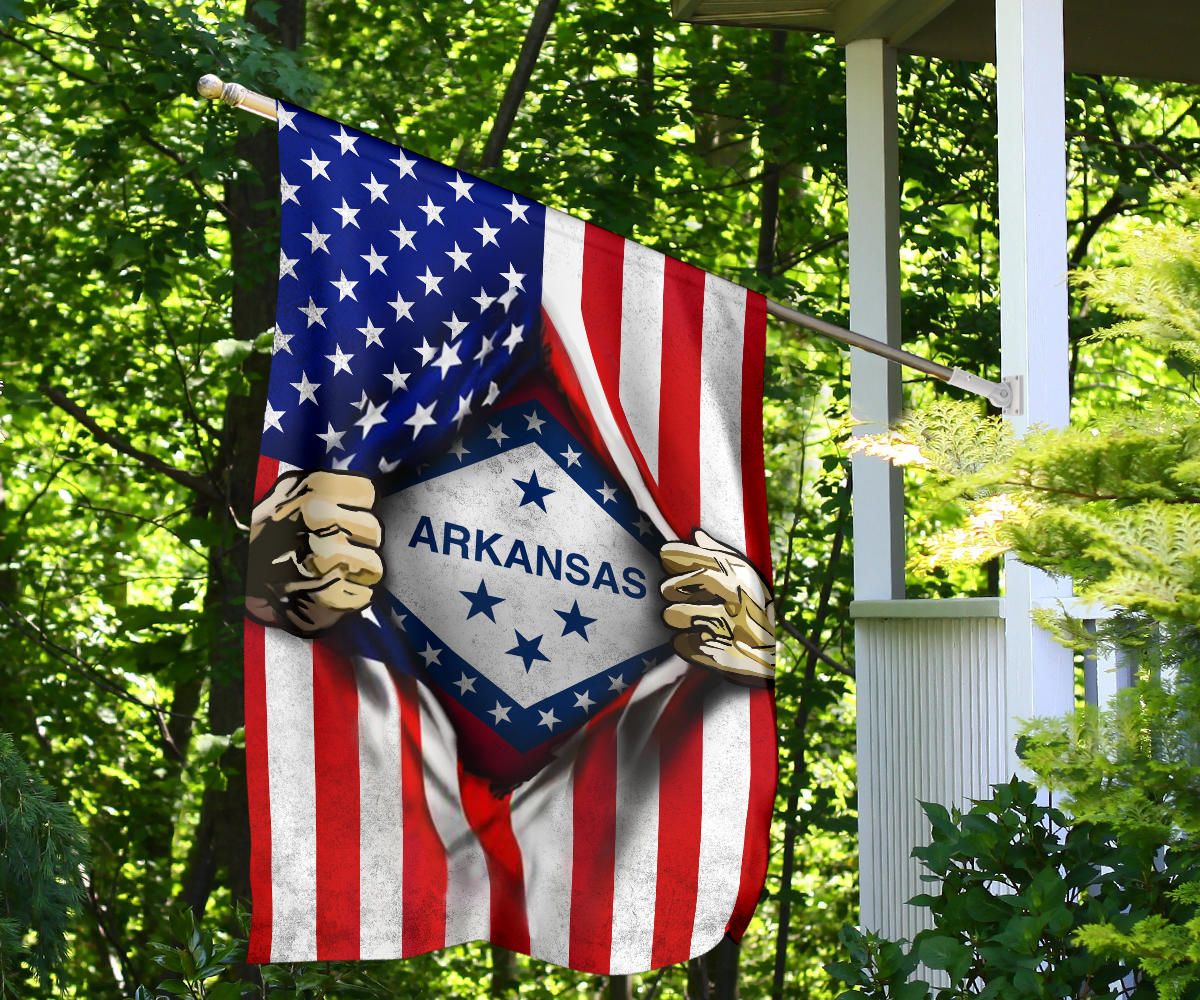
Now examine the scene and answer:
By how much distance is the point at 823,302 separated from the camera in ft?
31.8

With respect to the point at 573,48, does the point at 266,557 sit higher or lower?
lower

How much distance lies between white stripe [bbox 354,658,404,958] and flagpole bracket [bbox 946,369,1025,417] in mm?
1726


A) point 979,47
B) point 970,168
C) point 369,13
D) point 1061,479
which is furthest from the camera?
point 369,13

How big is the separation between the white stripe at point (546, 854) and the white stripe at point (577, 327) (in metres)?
0.70

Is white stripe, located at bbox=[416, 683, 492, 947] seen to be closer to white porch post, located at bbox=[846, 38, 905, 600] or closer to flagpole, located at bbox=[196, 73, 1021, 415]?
flagpole, located at bbox=[196, 73, 1021, 415]

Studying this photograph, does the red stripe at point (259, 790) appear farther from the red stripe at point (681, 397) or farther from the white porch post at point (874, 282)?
the white porch post at point (874, 282)

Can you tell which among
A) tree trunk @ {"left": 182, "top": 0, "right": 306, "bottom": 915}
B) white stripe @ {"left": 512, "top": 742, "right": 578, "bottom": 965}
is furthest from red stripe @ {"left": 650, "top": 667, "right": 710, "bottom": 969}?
tree trunk @ {"left": 182, "top": 0, "right": 306, "bottom": 915}

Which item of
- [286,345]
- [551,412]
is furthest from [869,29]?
[286,345]

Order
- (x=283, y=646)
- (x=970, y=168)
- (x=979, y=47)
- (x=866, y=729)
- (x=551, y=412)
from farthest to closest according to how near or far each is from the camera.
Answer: (x=970, y=168)
(x=979, y=47)
(x=866, y=729)
(x=551, y=412)
(x=283, y=646)

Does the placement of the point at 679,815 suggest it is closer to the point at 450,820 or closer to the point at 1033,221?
the point at 450,820

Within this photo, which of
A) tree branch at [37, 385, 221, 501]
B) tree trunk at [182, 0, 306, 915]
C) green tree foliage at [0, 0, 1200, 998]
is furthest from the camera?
tree branch at [37, 385, 221, 501]

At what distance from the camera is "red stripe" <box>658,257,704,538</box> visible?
3.72 m

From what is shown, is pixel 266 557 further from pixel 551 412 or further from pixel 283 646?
pixel 551 412

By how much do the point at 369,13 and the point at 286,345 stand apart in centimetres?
683
